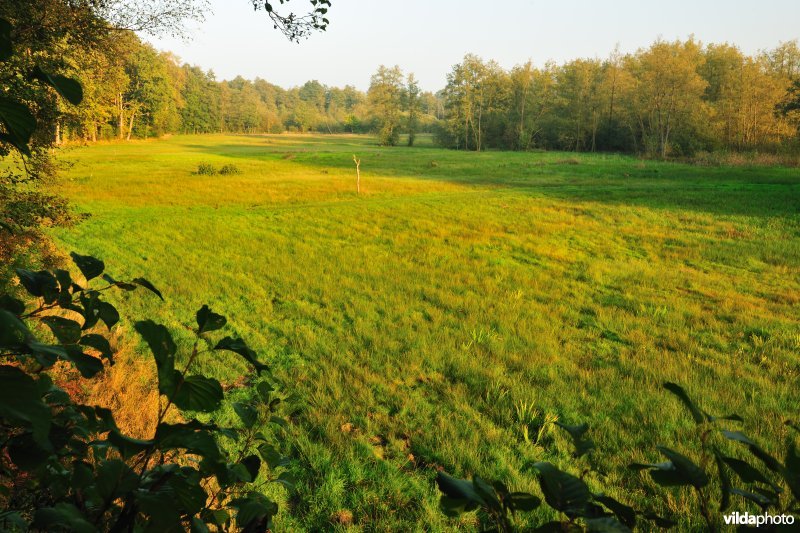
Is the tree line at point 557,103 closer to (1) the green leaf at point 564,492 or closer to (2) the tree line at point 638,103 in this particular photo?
(2) the tree line at point 638,103

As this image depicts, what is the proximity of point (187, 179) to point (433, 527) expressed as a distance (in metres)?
32.3

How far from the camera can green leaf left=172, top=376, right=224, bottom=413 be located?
94 centimetres

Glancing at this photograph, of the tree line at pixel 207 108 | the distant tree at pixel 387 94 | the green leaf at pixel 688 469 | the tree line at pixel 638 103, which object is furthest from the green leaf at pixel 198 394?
the distant tree at pixel 387 94

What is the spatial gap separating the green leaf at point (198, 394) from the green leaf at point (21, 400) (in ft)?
0.91

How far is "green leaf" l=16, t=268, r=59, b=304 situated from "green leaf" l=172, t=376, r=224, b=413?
579 mm

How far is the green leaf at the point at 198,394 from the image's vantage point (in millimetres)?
941

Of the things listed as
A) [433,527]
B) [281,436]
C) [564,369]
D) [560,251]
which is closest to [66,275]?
[433,527]

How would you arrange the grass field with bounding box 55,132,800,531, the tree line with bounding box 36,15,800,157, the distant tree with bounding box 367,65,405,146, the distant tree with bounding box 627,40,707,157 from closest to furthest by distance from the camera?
the grass field with bounding box 55,132,800,531 < the tree line with bounding box 36,15,800,157 < the distant tree with bounding box 627,40,707,157 < the distant tree with bounding box 367,65,405,146

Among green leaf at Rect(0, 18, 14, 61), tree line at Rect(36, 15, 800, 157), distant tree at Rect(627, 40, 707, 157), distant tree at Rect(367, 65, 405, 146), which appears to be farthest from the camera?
distant tree at Rect(367, 65, 405, 146)

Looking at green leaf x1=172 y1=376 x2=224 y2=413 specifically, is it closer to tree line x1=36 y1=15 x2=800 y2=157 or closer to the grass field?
the grass field

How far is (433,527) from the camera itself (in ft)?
11.0

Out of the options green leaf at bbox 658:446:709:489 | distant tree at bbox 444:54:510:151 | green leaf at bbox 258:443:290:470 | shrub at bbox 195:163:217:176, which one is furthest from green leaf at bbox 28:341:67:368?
distant tree at bbox 444:54:510:151

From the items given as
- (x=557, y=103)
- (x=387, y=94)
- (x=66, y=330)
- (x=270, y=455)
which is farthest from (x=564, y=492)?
(x=387, y=94)

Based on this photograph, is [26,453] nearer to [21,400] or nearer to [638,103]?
[21,400]
